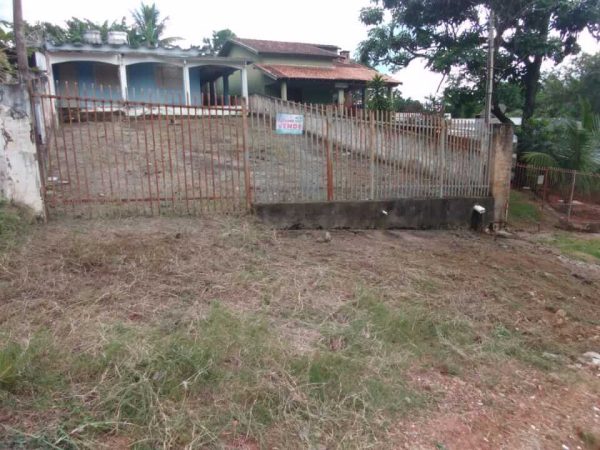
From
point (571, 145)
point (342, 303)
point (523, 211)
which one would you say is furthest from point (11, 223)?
point (571, 145)

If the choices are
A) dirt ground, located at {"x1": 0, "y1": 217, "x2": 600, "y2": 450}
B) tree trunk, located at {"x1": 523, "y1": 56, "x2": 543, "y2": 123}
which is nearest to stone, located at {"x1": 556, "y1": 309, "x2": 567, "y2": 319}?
dirt ground, located at {"x1": 0, "y1": 217, "x2": 600, "y2": 450}

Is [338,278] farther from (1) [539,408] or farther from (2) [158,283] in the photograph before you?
(1) [539,408]

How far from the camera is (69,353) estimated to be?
3.23m

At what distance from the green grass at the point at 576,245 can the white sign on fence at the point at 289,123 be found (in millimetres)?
5604

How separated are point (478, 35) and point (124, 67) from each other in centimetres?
1356

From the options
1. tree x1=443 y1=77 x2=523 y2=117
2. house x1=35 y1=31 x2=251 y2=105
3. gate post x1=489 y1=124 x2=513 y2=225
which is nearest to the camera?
gate post x1=489 y1=124 x2=513 y2=225

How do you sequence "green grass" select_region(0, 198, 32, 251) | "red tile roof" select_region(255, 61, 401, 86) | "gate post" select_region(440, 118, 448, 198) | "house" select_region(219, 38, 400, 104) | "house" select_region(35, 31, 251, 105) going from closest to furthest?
"green grass" select_region(0, 198, 32, 251) < "gate post" select_region(440, 118, 448, 198) < "house" select_region(35, 31, 251, 105) < "red tile roof" select_region(255, 61, 401, 86) < "house" select_region(219, 38, 400, 104)

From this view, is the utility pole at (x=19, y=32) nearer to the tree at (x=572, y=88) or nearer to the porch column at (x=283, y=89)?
the porch column at (x=283, y=89)

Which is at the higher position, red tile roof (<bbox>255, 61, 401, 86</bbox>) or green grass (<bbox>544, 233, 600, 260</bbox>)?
red tile roof (<bbox>255, 61, 401, 86</bbox>)

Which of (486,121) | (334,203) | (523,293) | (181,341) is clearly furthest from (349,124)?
(181,341)

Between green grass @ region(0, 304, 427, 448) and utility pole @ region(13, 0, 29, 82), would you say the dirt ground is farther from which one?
utility pole @ region(13, 0, 29, 82)

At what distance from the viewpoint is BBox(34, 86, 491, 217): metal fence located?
273 inches

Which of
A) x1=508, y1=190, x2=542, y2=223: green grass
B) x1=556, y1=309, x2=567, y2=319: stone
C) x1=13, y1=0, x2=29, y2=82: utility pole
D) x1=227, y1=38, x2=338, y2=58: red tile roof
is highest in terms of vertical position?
x1=227, y1=38, x2=338, y2=58: red tile roof

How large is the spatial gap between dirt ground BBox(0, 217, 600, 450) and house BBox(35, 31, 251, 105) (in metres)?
13.2
